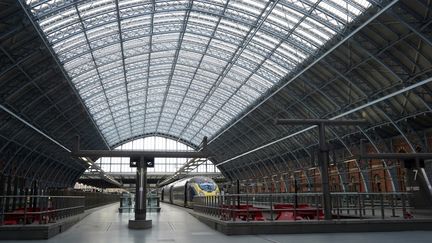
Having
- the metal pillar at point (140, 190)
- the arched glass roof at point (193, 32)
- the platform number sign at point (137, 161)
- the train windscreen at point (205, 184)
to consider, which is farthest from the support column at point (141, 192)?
the train windscreen at point (205, 184)

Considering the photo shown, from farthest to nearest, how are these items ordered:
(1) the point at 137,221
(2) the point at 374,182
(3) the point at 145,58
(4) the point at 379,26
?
(3) the point at 145,58 → (2) the point at 374,182 → (4) the point at 379,26 → (1) the point at 137,221

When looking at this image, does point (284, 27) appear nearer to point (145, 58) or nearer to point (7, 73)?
point (145, 58)

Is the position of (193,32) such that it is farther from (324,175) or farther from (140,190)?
(324,175)

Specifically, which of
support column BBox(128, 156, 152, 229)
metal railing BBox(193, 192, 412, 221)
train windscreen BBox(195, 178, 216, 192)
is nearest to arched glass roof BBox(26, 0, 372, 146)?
train windscreen BBox(195, 178, 216, 192)

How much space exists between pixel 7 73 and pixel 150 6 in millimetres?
12234

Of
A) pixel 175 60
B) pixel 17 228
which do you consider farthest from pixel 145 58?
pixel 17 228

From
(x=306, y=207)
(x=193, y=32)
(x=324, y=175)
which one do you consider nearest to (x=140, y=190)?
(x=306, y=207)

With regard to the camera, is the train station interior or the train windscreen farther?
the train windscreen

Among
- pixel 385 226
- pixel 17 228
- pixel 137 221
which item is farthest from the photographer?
pixel 137 221

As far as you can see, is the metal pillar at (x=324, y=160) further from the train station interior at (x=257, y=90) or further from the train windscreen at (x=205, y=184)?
the train windscreen at (x=205, y=184)

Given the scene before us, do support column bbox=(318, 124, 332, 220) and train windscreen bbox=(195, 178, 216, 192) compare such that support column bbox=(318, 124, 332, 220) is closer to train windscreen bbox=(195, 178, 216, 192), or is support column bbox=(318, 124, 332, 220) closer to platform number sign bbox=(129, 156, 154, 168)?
platform number sign bbox=(129, 156, 154, 168)

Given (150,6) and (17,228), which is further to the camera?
(150,6)

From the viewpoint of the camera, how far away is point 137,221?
19.0 m

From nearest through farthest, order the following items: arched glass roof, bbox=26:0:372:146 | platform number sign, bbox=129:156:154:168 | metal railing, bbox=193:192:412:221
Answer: metal railing, bbox=193:192:412:221 → platform number sign, bbox=129:156:154:168 → arched glass roof, bbox=26:0:372:146
